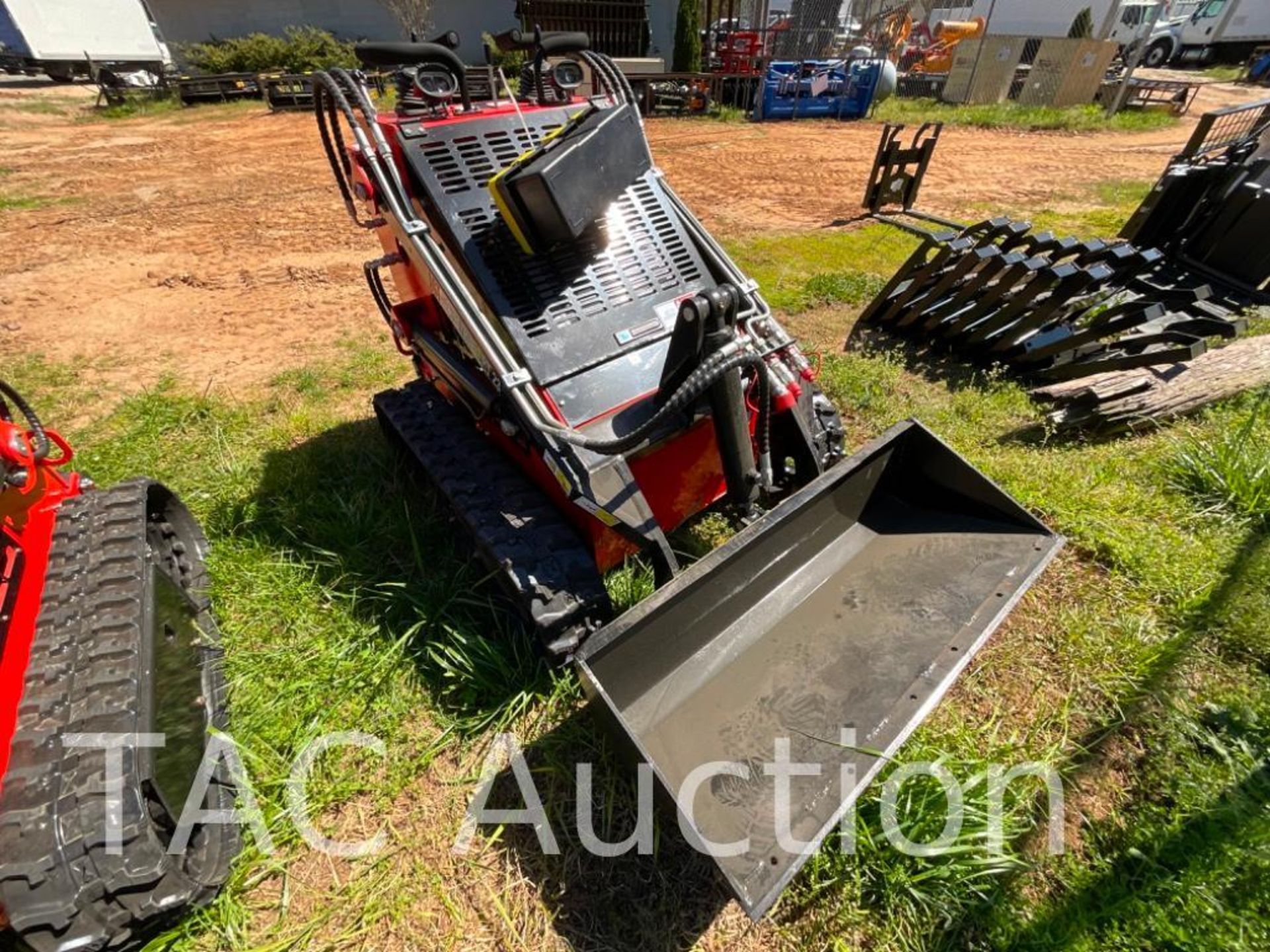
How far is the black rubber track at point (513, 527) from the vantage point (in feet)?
6.59

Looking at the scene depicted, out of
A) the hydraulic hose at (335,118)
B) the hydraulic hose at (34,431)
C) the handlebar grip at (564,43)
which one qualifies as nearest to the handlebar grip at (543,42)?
the handlebar grip at (564,43)

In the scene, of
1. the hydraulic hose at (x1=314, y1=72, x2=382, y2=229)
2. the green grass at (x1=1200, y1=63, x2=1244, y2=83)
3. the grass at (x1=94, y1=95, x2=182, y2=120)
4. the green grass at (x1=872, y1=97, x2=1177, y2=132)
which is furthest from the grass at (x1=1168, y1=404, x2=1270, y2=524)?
the green grass at (x1=1200, y1=63, x2=1244, y2=83)

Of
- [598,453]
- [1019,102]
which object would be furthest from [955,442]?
[1019,102]

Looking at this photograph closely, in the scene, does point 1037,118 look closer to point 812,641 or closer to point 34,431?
point 812,641

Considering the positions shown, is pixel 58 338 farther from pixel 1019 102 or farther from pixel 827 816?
pixel 1019 102

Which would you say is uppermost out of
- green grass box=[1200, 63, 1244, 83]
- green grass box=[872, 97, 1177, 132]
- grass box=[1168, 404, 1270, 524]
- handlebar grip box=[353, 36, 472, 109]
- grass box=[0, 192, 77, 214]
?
handlebar grip box=[353, 36, 472, 109]

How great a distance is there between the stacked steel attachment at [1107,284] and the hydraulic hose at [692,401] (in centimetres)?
272

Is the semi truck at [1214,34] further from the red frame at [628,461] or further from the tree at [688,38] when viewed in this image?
the red frame at [628,461]

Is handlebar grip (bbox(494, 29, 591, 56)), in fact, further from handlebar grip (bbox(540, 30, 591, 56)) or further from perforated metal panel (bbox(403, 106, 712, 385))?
perforated metal panel (bbox(403, 106, 712, 385))

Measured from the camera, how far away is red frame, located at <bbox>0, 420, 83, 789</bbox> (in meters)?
1.45

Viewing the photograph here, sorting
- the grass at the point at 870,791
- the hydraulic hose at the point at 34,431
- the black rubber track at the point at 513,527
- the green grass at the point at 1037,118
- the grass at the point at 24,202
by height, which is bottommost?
the green grass at the point at 1037,118

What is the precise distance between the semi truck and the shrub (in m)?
29.6

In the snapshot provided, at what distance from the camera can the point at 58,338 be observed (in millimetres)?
4898

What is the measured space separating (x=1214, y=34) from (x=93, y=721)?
37001 millimetres
